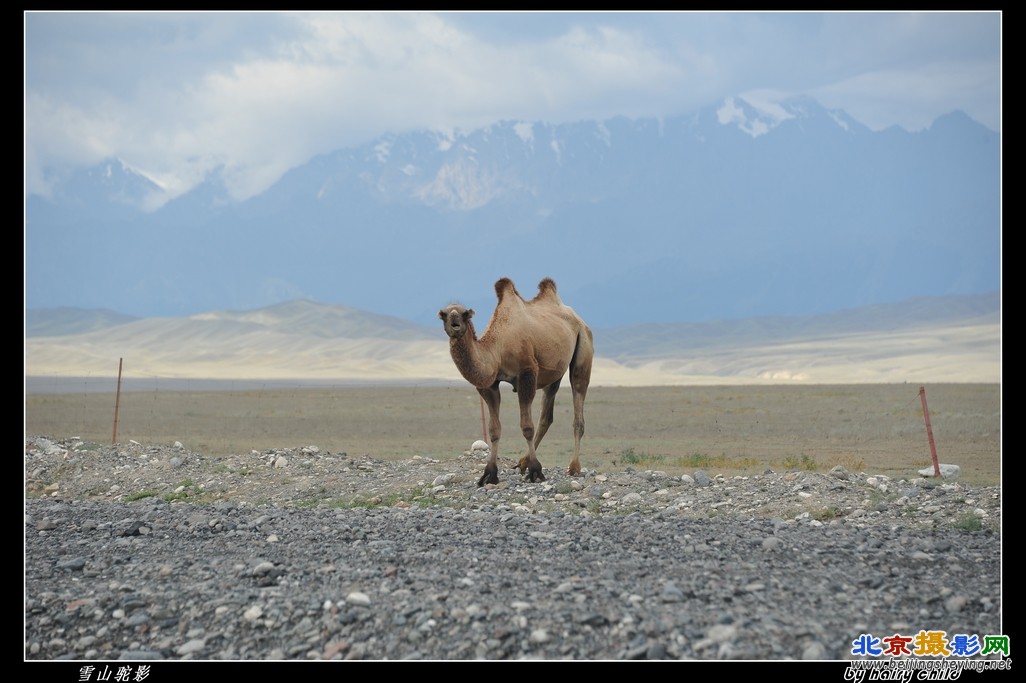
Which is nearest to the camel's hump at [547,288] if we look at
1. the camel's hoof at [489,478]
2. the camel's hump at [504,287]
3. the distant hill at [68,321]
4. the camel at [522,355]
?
the camel at [522,355]

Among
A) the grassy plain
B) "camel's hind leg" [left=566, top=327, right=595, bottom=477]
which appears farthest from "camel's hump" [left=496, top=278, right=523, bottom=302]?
the grassy plain

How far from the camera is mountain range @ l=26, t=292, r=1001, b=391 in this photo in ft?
363

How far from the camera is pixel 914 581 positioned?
7766 millimetres

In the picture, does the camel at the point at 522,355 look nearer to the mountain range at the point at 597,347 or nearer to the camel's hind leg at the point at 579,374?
the camel's hind leg at the point at 579,374

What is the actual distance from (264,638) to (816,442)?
21341 millimetres

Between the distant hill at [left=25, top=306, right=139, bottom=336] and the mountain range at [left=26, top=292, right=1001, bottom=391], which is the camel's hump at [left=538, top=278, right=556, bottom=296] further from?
the distant hill at [left=25, top=306, right=139, bottom=336]

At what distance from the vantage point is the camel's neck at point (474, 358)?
12789 mm

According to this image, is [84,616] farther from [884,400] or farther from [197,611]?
[884,400]

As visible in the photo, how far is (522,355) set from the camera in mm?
13898

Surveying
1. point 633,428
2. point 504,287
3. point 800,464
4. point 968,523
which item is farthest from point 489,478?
point 633,428

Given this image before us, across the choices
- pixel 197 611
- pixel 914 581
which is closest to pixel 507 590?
pixel 197 611

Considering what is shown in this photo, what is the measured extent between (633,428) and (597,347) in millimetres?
127126

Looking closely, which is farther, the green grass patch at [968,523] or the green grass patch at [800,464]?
the green grass patch at [800,464]

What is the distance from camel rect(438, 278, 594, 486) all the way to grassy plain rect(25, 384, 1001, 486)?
3.10m
